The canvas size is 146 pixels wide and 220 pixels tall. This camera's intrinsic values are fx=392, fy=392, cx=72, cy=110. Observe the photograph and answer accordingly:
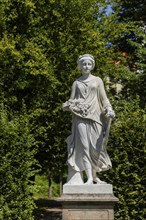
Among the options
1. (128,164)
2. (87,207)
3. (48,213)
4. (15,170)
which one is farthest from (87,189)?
(48,213)

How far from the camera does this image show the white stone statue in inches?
277

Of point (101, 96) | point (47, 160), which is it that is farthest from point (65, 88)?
point (101, 96)

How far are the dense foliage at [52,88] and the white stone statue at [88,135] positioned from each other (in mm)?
3795

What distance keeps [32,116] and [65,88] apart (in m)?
2.05

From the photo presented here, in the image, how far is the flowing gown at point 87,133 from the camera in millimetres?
7051

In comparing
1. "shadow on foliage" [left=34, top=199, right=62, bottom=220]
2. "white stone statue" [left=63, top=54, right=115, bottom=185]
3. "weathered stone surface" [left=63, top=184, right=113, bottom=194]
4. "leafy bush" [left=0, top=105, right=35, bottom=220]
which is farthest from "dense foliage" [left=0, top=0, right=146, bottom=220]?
"weathered stone surface" [left=63, top=184, right=113, bottom=194]

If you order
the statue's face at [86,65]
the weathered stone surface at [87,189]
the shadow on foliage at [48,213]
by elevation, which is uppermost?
the statue's face at [86,65]

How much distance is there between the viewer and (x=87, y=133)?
7.09 meters

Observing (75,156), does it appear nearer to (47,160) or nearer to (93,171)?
(93,171)

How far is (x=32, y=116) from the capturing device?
12656 mm

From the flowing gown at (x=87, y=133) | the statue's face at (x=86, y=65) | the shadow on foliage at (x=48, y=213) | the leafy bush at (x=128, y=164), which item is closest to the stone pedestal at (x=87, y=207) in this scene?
the flowing gown at (x=87, y=133)

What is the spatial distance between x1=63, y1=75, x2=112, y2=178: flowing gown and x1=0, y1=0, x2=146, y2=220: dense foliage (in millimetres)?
3799

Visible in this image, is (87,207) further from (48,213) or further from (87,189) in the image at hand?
(48,213)

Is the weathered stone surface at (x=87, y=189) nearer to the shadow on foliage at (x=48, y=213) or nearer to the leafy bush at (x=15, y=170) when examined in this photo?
the leafy bush at (x=15, y=170)
